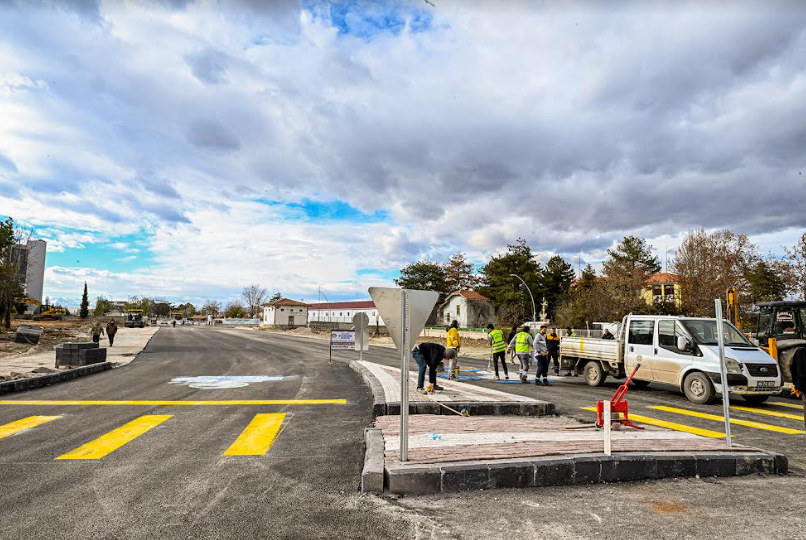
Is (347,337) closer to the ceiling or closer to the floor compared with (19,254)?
closer to the floor

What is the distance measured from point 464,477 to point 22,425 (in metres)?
7.51

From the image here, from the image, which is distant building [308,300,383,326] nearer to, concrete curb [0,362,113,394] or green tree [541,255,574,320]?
green tree [541,255,574,320]

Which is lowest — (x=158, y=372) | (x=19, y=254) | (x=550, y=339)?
(x=158, y=372)

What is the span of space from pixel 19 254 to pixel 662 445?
61.0 meters

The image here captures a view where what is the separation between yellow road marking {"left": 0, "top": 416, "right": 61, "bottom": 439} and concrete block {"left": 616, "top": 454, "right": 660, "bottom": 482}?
8332mm

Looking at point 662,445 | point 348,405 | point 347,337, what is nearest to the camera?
point 662,445

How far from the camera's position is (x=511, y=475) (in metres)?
4.93

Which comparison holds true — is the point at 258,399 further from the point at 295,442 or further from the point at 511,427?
the point at 511,427

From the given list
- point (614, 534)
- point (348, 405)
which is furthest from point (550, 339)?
point (614, 534)

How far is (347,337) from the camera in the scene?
23484 mm

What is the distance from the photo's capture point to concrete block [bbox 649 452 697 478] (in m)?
5.38

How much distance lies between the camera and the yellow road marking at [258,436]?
618 centimetres

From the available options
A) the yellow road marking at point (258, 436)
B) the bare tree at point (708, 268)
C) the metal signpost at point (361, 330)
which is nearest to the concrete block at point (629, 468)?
the yellow road marking at point (258, 436)

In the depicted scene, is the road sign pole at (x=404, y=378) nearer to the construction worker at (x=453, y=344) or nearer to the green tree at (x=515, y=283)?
the construction worker at (x=453, y=344)
